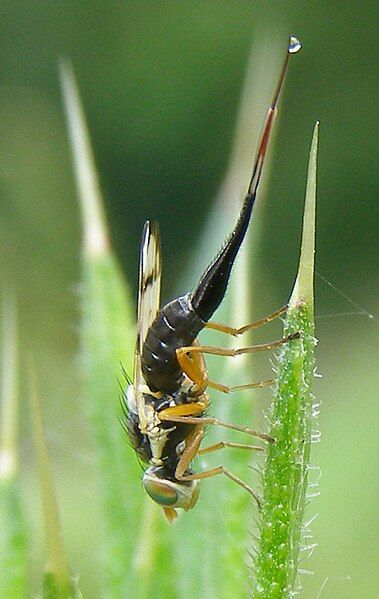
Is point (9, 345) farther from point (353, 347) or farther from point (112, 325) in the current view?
point (353, 347)

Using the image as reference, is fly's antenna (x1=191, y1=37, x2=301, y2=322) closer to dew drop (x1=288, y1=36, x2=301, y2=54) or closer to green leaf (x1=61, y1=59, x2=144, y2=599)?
dew drop (x1=288, y1=36, x2=301, y2=54)

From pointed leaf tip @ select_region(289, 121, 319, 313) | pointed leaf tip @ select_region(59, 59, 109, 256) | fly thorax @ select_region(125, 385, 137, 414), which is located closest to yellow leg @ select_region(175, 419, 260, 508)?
fly thorax @ select_region(125, 385, 137, 414)

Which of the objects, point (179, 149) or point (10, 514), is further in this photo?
point (179, 149)

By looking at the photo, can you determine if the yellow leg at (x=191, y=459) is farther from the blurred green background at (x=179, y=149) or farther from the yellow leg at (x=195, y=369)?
the blurred green background at (x=179, y=149)

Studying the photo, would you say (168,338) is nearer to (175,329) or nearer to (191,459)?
(175,329)

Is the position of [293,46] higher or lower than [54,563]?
higher

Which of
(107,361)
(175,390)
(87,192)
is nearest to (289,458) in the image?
(175,390)
